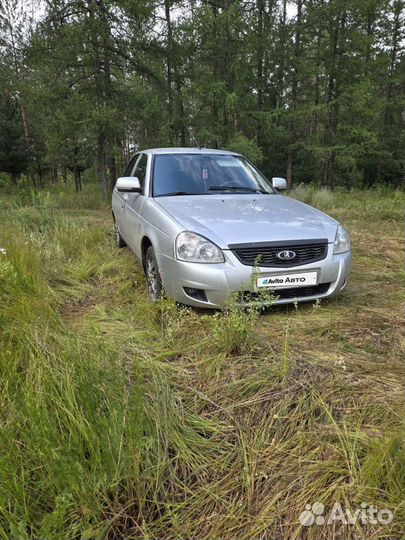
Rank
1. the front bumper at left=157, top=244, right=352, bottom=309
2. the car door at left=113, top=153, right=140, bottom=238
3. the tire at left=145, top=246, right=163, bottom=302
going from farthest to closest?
the car door at left=113, top=153, right=140, bottom=238 < the tire at left=145, top=246, right=163, bottom=302 < the front bumper at left=157, top=244, right=352, bottom=309

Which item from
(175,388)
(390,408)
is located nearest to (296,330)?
(390,408)

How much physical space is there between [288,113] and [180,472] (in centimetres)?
1800

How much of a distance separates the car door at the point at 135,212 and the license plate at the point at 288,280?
1712mm

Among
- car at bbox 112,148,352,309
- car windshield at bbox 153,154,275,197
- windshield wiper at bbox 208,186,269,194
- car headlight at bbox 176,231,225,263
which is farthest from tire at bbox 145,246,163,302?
windshield wiper at bbox 208,186,269,194

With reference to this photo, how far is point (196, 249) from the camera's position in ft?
9.60

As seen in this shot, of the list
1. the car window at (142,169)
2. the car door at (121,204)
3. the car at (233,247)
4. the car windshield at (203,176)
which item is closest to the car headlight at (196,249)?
the car at (233,247)

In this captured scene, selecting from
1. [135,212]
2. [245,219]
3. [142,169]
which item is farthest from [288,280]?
[142,169]

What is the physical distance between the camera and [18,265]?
3.52m

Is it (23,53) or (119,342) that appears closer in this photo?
(119,342)

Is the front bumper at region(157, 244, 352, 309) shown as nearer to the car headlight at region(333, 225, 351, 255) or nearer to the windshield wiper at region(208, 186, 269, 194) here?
the car headlight at region(333, 225, 351, 255)

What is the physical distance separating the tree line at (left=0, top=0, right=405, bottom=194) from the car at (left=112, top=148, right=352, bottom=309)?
25.8 ft

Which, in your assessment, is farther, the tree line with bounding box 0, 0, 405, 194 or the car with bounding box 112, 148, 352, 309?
the tree line with bounding box 0, 0, 405, 194

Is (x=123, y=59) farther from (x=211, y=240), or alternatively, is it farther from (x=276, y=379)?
(x=276, y=379)

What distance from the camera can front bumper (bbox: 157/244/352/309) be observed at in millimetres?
2842
